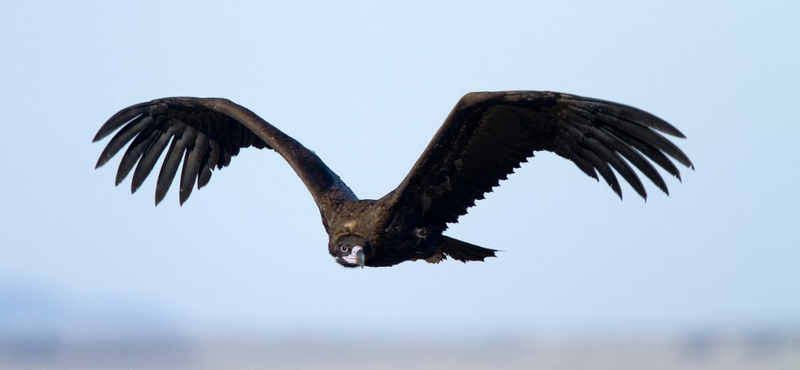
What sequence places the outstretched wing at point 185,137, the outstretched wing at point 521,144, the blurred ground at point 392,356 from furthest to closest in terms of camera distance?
1. the blurred ground at point 392,356
2. the outstretched wing at point 185,137
3. the outstretched wing at point 521,144

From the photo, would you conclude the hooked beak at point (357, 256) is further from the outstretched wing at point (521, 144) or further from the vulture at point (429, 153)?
the outstretched wing at point (521, 144)

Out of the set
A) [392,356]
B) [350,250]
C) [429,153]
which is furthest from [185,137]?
[392,356]

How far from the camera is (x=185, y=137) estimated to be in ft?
51.3

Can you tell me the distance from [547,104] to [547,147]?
0.55 meters

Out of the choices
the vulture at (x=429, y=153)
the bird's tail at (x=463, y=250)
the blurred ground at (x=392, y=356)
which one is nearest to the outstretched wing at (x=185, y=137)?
the vulture at (x=429, y=153)

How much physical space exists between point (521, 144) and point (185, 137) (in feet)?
14.8

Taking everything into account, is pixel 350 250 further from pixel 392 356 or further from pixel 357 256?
→ pixel 392 356

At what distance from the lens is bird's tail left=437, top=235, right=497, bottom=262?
Answer: 13938 mm

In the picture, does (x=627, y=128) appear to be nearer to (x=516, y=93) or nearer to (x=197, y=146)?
(x=516, y=93)

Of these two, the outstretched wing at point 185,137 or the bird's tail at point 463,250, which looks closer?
the bird's tail at point 463,250

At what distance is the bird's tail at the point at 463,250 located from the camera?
45.7 ft

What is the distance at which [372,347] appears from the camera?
8262cm

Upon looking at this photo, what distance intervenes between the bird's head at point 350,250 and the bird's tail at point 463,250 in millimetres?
1130

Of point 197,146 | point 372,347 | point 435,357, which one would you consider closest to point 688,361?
point 435,357
